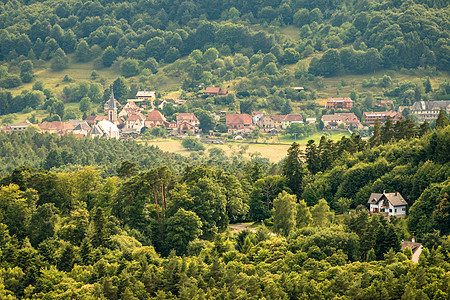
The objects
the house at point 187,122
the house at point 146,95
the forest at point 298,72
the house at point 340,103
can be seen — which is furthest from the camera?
the house at point 146,95

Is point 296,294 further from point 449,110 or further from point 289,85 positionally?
point 289,85

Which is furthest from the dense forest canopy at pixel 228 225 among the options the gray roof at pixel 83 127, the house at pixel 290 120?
the gray roof at pixel 83 127

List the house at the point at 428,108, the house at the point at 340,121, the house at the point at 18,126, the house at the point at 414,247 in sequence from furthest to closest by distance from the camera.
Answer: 1. the house at the point at 18,126
2. the house at the point at 428,108
3. the house at the point at 340,121
4. the house at the point at 414,247

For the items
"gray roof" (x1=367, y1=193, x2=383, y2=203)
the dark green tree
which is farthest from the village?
the dark green tree

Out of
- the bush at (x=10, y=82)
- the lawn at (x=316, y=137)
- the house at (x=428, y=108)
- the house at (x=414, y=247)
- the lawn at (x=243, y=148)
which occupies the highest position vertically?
the bush at (x=10, y=82)

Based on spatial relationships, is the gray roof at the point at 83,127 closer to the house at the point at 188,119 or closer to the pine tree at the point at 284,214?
the house at the point at 188,119

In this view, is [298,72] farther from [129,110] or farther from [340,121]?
[129,110]

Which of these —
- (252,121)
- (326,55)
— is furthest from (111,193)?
(326,55)

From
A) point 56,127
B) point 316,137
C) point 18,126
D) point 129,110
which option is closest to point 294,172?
point 316,137
